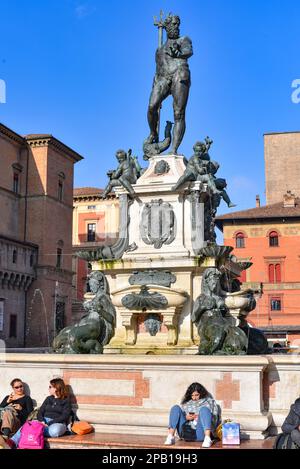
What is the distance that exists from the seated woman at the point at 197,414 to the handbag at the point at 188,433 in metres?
0.03

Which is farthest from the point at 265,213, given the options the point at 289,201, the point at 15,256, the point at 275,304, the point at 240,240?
the point at 15,256

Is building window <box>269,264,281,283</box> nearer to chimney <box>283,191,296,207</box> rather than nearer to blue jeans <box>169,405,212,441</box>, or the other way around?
chimney <box>283,191,296,207</box>

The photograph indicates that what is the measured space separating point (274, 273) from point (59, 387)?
2075 inches

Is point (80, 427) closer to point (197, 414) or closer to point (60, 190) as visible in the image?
point (197, 414)

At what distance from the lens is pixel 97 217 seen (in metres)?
73.4

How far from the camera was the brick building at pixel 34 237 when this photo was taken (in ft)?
168

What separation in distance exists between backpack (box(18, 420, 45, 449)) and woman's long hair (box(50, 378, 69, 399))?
35.5 inches

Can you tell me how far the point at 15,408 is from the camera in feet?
27.9

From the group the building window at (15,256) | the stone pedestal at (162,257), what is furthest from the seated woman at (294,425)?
the building window at (15,256)

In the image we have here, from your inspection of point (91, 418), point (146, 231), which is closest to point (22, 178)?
point (146, 231)

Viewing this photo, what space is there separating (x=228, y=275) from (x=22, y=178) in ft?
153

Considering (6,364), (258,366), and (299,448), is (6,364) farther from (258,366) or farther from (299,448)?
(299,448)

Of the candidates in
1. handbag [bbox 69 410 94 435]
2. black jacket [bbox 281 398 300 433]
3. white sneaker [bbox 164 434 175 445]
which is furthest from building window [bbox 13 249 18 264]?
black jacket [bbox 281 398 300 433]
